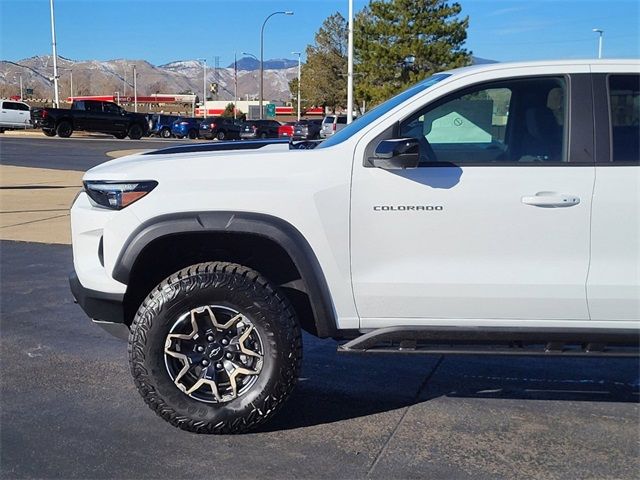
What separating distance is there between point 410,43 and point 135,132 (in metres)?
17.1

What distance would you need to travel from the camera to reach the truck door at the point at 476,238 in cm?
388

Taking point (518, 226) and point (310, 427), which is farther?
point (310, 427)

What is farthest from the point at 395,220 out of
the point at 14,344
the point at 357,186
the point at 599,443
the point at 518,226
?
the point at 14,344

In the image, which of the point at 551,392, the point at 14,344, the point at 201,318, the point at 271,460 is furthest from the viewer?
the point at 14,344

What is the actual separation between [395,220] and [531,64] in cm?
120

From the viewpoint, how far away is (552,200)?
3855mm

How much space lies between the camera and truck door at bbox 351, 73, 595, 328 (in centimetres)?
388

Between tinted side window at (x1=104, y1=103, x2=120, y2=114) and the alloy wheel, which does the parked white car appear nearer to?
tinted side window at (x1=104, y1=103, x2=120, y2=114)

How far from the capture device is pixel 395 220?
392cm

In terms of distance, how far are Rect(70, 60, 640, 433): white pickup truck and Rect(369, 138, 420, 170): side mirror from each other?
1 centimetres

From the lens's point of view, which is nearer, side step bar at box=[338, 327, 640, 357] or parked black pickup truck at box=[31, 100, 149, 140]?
side step bar at box=[338, 327, 640, 357]

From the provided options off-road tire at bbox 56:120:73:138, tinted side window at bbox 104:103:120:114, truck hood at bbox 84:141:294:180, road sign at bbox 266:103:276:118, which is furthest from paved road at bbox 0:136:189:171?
road sign at bbox 266:103:276:118

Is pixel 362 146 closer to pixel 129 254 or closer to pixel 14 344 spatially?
pixel 129 254

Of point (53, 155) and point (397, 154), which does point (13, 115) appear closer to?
point (53, 155)
